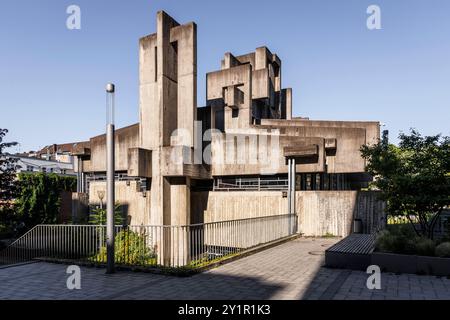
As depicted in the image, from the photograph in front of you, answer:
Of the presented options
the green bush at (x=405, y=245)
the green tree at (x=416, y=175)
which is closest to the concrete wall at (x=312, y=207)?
the green tree at (x=416, y=175)

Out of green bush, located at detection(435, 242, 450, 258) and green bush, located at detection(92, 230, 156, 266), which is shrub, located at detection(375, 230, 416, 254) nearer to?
green bush, located at detection(435, 242, 450, 258)

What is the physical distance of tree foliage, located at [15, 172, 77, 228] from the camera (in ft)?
99.3

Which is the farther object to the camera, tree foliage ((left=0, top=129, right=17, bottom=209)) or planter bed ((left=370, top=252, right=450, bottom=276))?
tree foliage ((left=0, top=129, right=17, bottom=209))

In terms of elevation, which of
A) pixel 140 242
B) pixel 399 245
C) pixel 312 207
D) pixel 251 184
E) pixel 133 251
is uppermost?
pixel 251 184

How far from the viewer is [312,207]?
60.4ft

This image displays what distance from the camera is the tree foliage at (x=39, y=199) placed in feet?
99.3

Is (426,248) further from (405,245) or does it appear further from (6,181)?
(6,181)

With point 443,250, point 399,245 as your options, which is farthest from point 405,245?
point 443,250

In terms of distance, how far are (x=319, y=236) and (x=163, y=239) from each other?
27.5 ft

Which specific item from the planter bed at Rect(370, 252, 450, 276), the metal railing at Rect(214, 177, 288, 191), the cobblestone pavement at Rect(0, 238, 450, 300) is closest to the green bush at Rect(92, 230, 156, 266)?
the cobblestone pavement at Rect(0, 238, 450, 300)

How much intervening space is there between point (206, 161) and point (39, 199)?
2059cm

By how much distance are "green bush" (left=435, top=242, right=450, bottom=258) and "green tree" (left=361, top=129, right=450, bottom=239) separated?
154cm

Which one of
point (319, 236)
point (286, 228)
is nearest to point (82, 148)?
point (286, 228)

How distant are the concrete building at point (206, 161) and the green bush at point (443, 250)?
8.78 meters
